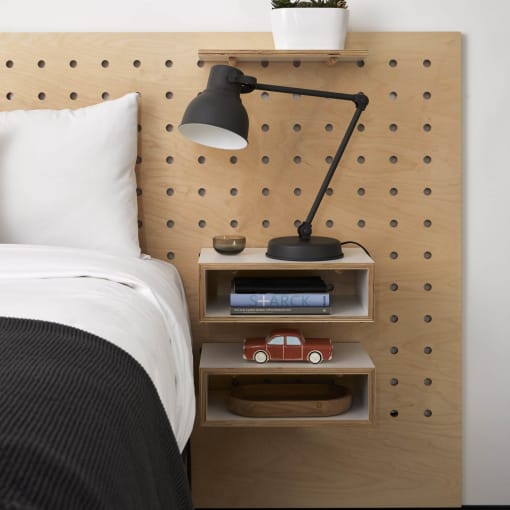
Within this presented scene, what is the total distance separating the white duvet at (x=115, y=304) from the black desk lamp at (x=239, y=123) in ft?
1.08

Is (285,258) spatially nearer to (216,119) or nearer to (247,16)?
(216,119)

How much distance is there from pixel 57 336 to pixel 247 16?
1288mm

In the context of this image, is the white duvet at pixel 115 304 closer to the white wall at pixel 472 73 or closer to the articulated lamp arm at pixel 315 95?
the articulated lamp arm at pixel 315 95

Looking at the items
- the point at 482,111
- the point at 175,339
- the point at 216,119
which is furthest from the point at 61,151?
the point at 482,111

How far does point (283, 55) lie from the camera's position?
210cm

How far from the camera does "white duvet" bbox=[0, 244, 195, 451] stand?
1439 mm

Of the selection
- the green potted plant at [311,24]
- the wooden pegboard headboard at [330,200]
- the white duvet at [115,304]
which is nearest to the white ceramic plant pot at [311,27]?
the green potted plant at [311,24]

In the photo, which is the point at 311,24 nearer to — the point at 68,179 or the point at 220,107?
the point at 220,107

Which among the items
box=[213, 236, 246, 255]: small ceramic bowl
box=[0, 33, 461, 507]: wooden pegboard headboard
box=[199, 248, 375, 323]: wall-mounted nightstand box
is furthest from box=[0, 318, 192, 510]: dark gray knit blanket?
box=[0, 33, 461, 507]: wooden pegboard headboard

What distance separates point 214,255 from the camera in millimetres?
2146

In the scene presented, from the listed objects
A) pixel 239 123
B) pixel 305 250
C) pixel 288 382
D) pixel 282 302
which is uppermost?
pixel 239 123

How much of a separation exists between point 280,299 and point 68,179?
2.04 feet

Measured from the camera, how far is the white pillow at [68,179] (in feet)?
6.86

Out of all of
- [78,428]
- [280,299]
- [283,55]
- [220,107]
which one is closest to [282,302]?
[280,299]
